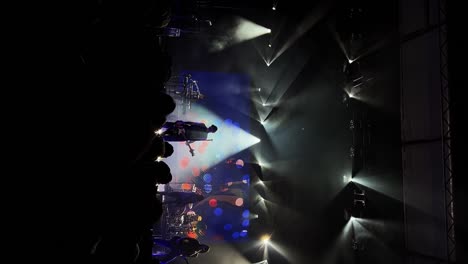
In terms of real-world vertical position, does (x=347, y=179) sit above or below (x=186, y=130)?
below

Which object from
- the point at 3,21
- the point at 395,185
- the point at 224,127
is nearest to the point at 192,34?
the point at 224,127

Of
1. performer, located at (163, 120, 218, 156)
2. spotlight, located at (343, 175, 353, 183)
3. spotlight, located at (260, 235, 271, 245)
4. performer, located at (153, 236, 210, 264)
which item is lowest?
spotlight, located at (260, 235, 271, 245)

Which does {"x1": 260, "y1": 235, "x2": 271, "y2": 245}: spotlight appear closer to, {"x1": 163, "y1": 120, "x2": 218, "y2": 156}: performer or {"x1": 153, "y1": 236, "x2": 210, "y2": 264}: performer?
{"x1": 153, "y1": 236, "x2": 210, "y2": 264}: performer

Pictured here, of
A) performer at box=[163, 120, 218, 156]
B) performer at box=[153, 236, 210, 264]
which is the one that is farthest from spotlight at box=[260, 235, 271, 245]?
performer at box=[163, 120, 218, 156]

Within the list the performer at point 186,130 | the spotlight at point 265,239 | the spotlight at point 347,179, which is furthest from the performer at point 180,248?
the spotlight at point 347,179

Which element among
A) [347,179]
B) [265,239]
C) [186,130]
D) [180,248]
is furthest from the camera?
[265,239]

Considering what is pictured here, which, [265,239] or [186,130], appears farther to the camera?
[265,239]

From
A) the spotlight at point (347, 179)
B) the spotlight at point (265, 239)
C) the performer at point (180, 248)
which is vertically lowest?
the spotlight at point (265, 239)

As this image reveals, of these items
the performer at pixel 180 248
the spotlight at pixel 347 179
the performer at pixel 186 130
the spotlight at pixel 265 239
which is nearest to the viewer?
the performer at pixel 186 130

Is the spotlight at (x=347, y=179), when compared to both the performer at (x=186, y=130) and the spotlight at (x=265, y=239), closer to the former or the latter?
the spotlight at (x=265, y=239)

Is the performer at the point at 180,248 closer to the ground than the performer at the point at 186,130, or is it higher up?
closer to the ground

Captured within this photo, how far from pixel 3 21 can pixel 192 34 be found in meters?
6.24

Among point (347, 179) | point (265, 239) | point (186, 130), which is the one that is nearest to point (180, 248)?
point (186, 130)

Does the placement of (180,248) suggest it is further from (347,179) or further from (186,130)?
(347,179)
